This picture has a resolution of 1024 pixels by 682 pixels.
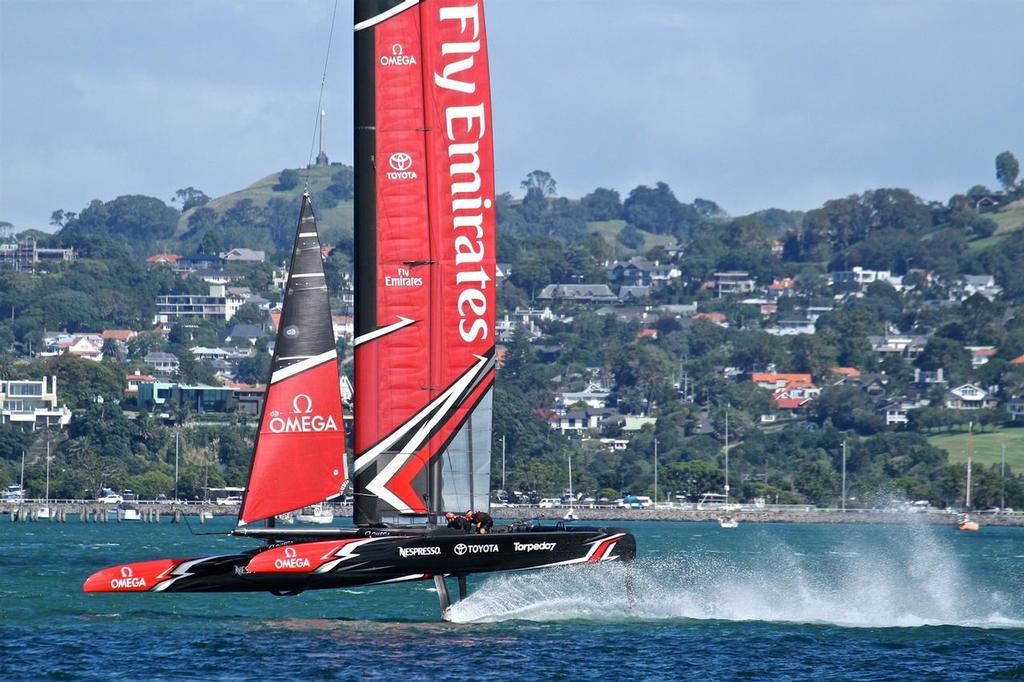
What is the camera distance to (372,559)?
1122 inches

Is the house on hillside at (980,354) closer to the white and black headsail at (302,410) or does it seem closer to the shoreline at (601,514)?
the shoreline at (601,514)

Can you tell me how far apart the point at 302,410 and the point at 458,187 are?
4023 mm

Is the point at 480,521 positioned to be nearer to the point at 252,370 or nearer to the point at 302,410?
the point at 302,410

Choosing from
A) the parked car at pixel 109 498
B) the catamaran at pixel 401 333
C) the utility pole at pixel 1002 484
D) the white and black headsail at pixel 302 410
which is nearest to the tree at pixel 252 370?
the parked car at pixel 109 498

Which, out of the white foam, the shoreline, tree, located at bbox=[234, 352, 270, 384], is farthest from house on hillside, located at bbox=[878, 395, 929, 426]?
the white foam

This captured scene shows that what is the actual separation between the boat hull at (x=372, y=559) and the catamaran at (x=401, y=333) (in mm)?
43

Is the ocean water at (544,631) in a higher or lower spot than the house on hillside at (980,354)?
lower

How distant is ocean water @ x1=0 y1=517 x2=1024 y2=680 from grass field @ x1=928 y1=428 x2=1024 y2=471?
83819 mm

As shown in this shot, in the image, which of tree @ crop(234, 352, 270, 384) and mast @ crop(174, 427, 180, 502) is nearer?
mast @ crop(174, 427, 180, 502)

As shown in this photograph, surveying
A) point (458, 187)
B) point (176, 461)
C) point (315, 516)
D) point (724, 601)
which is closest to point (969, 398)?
point (176, 461)

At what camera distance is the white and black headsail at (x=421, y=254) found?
29562 millimetres

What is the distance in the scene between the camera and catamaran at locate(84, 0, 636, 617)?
29.5 metres

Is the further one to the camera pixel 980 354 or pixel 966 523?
pixel 980 354

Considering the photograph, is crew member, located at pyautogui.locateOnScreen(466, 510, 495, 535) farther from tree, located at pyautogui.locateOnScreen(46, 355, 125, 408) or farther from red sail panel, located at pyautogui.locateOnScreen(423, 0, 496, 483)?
tree, located at pyautogui.locateOnScreen(46, 355, 125, 408)
